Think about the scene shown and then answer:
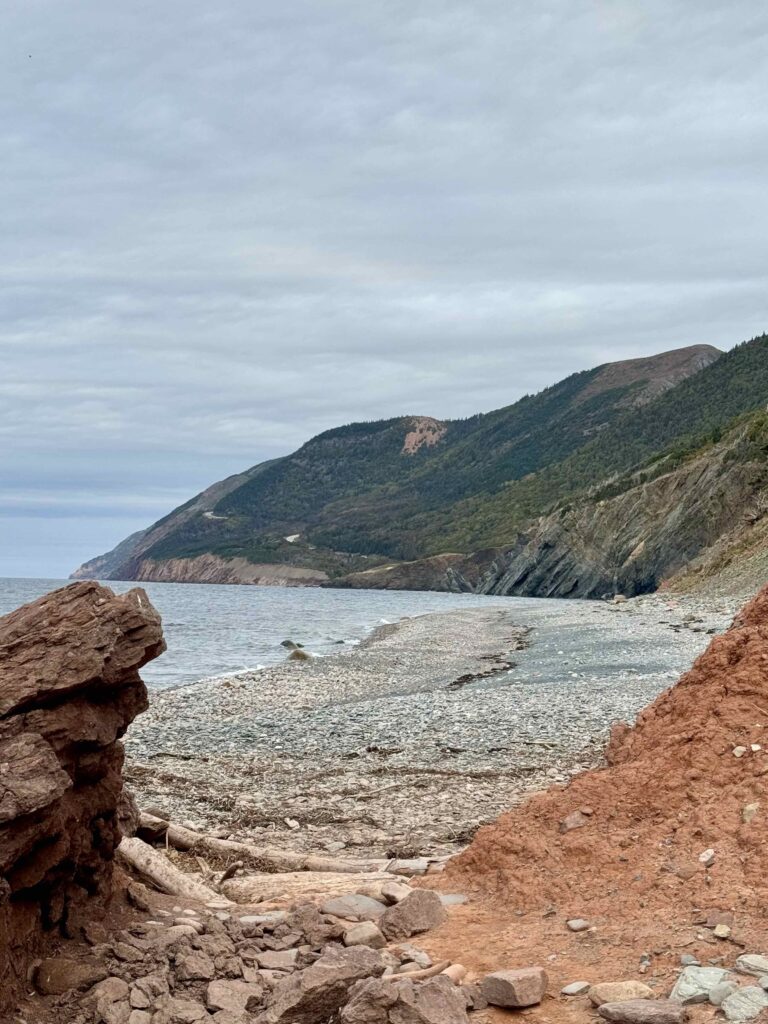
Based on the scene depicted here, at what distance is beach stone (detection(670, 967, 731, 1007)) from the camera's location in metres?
6.21

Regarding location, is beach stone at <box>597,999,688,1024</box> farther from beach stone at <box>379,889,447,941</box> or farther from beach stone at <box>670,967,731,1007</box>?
beach stone at <box>379,889,447,941</box>

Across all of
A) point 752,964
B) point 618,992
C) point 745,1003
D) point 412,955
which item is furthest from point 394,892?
point 745,1003

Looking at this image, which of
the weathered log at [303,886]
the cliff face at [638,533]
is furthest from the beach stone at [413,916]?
the cliff face at [638,533]

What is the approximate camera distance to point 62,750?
7.96 m

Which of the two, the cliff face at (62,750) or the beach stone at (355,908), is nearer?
the cliff face at (62,750)

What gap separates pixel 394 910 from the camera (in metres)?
8.63

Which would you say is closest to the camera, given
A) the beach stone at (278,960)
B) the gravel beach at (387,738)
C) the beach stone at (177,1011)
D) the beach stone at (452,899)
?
the beach stone at (177,1011)

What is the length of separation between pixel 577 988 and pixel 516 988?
1.35ft

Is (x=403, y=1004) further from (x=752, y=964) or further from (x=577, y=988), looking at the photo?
(x=752, y=964)

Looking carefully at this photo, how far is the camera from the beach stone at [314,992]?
22.1 feet

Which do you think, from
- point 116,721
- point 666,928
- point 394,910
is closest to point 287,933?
point 394,910

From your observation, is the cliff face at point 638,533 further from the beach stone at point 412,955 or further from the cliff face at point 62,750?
the cliff face at point 62,750

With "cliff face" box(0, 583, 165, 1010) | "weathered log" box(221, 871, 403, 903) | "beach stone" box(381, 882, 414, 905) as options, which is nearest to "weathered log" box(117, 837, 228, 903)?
"weathered log" box(221, 871, 403, 903)

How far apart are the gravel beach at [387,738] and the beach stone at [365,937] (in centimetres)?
334
